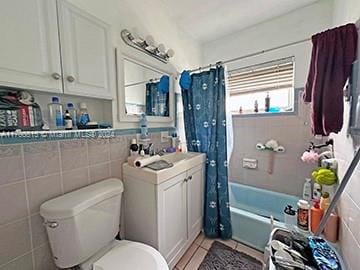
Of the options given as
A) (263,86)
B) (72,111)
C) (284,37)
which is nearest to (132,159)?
(72,111)

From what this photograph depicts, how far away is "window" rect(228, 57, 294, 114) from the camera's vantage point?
2016 mm

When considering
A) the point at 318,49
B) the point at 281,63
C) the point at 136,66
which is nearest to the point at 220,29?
the point at 281,63

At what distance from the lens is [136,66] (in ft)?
5.12

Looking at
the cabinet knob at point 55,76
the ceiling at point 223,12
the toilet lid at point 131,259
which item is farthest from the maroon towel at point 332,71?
the cabinet knob at point 55,76

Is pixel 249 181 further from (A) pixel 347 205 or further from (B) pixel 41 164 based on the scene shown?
(B) pixel 41 164

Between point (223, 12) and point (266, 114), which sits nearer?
point (223, 12)

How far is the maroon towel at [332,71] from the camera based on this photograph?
914mm

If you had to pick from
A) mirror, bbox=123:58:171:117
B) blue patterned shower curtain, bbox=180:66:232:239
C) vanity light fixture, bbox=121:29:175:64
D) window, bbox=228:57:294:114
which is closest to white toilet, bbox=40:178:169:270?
mirror, bbox=123:58:171:117

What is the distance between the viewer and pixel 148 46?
1.59 meters

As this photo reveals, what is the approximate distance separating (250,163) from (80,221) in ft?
6.65

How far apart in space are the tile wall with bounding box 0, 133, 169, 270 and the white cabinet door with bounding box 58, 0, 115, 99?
0.37 metres

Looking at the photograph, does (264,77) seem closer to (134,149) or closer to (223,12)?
(223,12)

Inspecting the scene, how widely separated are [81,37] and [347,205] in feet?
6.20

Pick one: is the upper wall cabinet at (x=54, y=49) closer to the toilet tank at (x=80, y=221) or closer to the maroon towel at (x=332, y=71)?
the toilet tank at (x=80, y=221)
